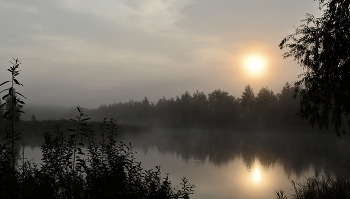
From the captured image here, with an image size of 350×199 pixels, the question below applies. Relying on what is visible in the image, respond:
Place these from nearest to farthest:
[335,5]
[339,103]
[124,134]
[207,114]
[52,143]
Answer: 1. [52,143]
2. [335,5]
3. [339,103]
4. [124,134]
5. [207,114]

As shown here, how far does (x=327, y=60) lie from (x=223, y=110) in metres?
103

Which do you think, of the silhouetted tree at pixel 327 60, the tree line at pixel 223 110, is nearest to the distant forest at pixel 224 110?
the tree line at pixel 223 110

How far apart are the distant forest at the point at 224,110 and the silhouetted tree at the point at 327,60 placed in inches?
2747

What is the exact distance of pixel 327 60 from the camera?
581 inches

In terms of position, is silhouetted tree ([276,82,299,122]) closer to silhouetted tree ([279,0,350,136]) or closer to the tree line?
the tree line

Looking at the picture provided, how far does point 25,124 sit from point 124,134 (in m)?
25.7

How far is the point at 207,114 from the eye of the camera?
4847 inches

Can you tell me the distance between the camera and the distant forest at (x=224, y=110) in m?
97.6

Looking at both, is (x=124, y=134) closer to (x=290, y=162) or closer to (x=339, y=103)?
(x=290, y=162)

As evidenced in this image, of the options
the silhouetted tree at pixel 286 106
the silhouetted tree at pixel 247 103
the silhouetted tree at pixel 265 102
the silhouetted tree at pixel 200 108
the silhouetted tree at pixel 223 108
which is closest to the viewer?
the silhouetted tree at pixel 286 106

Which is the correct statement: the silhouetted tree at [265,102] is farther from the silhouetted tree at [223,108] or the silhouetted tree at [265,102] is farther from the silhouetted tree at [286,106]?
the silhouetted tree at [223,108]

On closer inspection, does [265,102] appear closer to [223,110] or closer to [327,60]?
[223,110]

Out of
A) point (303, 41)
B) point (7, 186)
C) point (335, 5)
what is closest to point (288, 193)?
point (303, 41)

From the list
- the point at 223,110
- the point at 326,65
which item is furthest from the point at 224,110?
the point at 326,65
